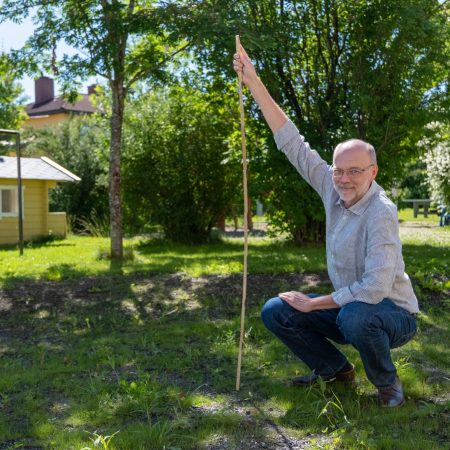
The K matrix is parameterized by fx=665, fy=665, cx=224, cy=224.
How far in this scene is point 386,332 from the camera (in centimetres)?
372

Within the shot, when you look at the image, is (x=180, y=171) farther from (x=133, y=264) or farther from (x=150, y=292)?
(x=150, y=292)

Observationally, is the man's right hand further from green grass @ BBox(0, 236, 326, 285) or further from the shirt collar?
green grass @ BBox(0, 236, 326, 285)

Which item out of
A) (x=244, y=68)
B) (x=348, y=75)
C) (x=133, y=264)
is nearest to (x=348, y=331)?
(x=244, y=68)

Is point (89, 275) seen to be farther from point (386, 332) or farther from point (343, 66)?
point (343, 66)

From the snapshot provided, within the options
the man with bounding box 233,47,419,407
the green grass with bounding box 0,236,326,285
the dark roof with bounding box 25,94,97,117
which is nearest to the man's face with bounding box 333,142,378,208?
the man with bounding box 233,47,419,407

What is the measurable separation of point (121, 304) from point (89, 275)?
213 cm

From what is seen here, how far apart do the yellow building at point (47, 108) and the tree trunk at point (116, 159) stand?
122ft

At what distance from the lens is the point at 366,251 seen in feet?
12.3

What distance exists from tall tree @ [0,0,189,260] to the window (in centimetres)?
827

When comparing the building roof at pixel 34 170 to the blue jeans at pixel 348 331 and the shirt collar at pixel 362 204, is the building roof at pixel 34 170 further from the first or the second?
the shirt collar at pixel 362 204

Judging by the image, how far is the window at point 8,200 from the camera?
1888 centimetres

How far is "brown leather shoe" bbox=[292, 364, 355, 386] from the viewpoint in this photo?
425 centimetres

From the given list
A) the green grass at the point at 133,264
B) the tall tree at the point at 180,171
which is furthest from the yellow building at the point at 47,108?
the green grass at the point at 133,264

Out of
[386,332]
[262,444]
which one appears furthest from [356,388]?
[262,444]
